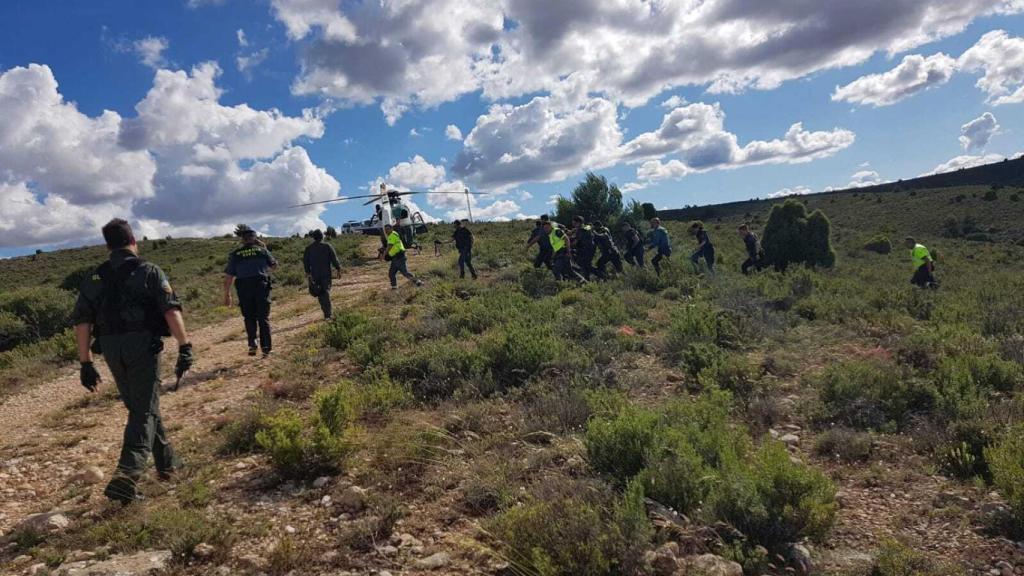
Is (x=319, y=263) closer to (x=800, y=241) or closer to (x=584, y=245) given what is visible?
(x=584, y=245)

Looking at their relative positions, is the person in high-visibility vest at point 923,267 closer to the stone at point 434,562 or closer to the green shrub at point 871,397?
the green shrub at point 871,397

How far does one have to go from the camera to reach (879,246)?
3356 centimetres

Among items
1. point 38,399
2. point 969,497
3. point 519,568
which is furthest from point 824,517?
point 38,399

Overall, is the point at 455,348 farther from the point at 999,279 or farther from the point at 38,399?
the point at 999,279

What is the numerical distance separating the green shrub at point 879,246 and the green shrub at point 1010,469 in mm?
33722

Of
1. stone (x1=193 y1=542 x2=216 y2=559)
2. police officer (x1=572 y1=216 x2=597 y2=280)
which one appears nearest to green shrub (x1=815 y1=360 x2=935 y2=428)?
stone (x1=193 y1=542 x2=216 y2=559)

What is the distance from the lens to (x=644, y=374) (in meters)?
6.78

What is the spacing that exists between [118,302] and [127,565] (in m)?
1.86

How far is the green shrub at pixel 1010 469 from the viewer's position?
11.5 ft

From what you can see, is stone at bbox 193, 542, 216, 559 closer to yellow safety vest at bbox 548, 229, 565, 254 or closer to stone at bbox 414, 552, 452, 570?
stone at bbox 414, 552, 452, 570

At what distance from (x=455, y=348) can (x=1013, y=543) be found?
5.35 metres

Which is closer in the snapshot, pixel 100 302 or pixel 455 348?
pixel 100 302

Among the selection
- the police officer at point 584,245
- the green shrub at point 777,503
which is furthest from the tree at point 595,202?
the green shrub at point 777,503

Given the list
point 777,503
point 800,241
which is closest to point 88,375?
point 777,503
